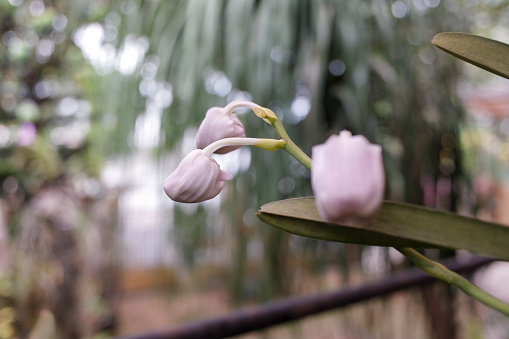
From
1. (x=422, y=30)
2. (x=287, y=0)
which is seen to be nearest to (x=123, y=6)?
(x=287, y=0)

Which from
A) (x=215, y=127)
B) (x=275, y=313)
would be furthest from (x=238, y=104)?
(x=275, y=313)

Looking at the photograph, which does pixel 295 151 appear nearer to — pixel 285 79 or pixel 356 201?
pixel 356 201

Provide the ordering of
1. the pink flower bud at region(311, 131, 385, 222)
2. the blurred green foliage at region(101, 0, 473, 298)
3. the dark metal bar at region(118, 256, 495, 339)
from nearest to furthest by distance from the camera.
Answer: the pink flower bud at region(311, 131, 385, 222) → the dark metal bar at region(118, 256, 495, 339) → the blurred green foliage at region(101, 0, 473, 298)

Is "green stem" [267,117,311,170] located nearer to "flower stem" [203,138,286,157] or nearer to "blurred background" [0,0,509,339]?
"flower stem" [203,138,286,157]

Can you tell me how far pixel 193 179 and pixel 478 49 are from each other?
0.42 feet

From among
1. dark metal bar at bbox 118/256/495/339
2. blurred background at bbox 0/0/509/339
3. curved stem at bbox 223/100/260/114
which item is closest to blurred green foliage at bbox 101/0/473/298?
blurred background at bbox 0/0/509/339

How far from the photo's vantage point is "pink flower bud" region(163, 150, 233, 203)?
0.17m

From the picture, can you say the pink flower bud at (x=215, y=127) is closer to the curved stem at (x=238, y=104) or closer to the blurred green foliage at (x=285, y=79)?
the curved stem at (x=238, y=104)

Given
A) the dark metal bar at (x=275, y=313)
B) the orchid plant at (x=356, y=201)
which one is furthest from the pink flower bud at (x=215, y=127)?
the dark metal bar at (x=275, y=313)

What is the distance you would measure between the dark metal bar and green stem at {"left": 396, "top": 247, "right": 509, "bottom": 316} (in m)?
0.26

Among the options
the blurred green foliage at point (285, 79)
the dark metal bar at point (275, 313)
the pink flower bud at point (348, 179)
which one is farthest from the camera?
the blurred green foliage at point (285, 79)

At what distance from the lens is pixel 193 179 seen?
0.55 feet

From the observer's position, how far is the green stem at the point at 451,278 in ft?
0.48

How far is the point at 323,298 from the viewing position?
17.9 inches
